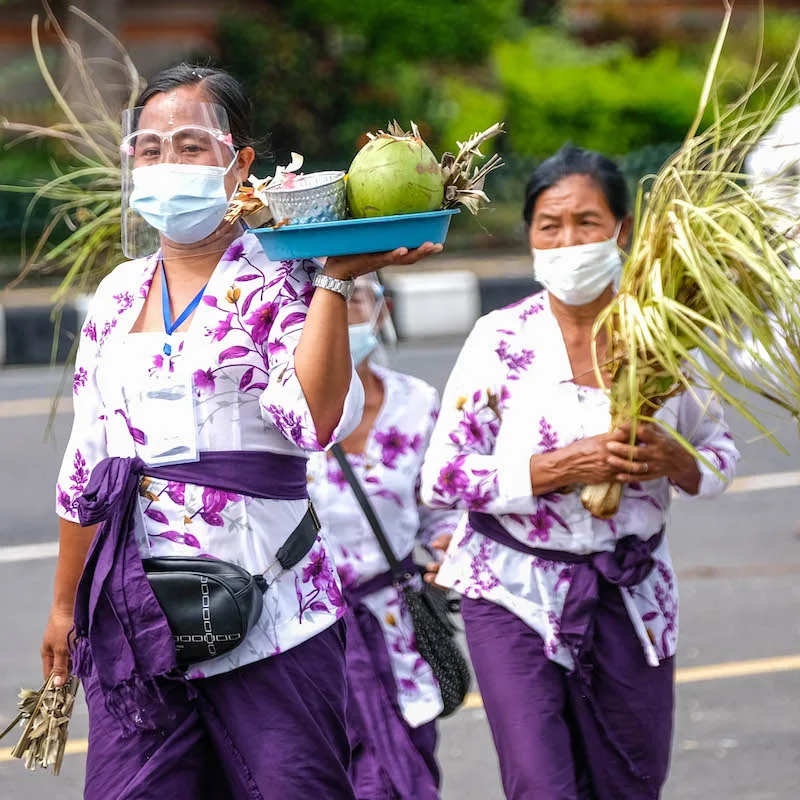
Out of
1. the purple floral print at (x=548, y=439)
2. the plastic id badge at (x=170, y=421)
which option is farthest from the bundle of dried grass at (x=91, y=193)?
the purple floral print at (x=548, y=439)

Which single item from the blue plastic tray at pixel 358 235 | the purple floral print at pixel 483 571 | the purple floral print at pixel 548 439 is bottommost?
the purple floral print at pixel 483 571

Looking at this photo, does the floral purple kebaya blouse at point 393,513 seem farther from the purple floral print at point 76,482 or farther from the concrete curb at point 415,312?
the concrete curb at point 415,312

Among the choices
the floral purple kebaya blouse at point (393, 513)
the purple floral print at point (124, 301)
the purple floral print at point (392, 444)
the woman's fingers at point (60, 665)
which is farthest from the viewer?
the purple floral print at point (392, 444)

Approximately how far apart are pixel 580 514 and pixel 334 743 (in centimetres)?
83

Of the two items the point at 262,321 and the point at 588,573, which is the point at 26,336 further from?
the point at 262,321

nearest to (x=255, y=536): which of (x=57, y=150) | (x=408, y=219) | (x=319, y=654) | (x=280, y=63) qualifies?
(x=319, y=654)

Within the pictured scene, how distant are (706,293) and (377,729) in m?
1.37

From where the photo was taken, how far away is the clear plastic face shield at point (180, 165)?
→ 290 cm

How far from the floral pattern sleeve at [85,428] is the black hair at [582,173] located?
1168 millimetres

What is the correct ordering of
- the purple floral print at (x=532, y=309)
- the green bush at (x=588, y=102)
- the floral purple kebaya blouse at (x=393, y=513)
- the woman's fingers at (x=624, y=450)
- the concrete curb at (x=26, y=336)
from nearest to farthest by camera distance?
the woman's fingers at (x=624, y=450)
the purple floral print at (x=532, y=309)
the floral purple kebaya blouse at (x=393, y=513)
the concrete curb at (x=26, y=336)
the green bush at (x=588, y=102)

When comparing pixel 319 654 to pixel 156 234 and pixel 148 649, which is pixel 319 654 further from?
pixel 156 234

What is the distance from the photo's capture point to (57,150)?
13.9 metres

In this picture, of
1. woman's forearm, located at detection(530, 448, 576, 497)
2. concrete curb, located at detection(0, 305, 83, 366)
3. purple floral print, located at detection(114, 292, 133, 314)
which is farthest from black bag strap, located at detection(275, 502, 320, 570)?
concrete curb, located at detection(0, 305, 83, 366)

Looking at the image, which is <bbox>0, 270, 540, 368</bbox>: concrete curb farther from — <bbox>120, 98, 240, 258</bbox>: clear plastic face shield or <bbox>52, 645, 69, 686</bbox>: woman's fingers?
<bbox>120, 98, 240, 258</bbox>: clear plastic face shield
